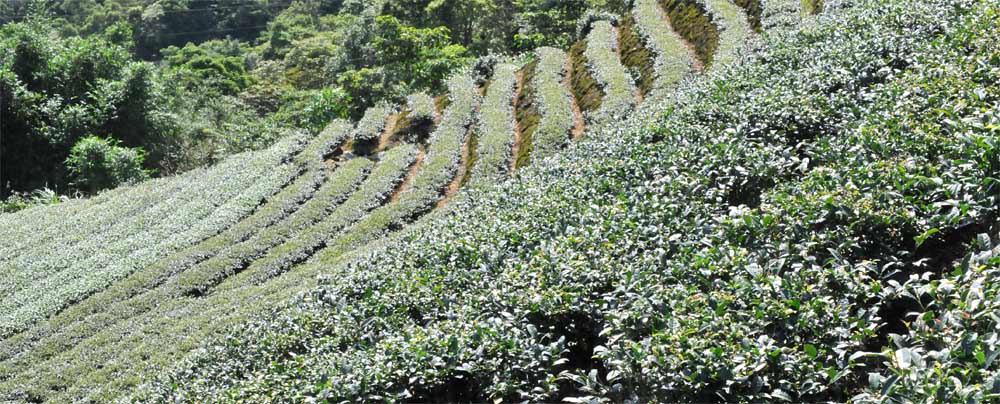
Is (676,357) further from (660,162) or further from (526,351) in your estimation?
(660,162)

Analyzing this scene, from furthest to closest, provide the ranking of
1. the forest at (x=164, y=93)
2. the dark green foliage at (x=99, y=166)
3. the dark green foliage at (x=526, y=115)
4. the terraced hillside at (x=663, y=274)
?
1. the forest at (x=164, y=93)
2. the dark green foliage at (x=99, y=166)
3. the dark green foliage at (x=526, y=115)
4. the terraced hillside at (x=663, y=274)

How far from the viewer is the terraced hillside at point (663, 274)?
4.02 m

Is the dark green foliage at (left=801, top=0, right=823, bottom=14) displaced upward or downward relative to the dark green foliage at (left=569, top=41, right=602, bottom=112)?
upward

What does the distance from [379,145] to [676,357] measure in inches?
689

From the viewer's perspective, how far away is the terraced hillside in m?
4.02

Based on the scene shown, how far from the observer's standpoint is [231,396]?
6.11m

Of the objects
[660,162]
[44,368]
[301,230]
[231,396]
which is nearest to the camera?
[231,396]

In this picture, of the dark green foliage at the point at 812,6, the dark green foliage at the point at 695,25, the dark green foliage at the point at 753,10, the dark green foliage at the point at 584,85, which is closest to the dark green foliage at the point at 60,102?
the dark green foliage at the point at 584,85

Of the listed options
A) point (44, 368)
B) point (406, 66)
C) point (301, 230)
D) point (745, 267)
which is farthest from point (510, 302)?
point (406, 66)

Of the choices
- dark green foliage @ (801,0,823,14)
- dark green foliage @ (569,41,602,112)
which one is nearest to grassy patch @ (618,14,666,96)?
dark green foliage @ (569,41,602,112)

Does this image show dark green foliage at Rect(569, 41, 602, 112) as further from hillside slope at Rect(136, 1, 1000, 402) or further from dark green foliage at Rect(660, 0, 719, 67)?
hillside slope at Rect(136, 1, 1000, 402)

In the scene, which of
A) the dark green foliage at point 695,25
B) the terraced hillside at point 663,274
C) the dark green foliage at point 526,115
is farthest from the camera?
the dark green foliage at point 695,25

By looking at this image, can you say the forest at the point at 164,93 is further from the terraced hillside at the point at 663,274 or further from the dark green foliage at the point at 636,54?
the terraced hillside at the point at 663,274

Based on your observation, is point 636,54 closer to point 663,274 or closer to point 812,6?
point 812,6
